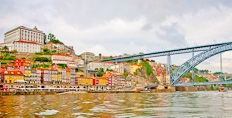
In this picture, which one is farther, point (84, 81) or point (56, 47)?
point (56, 47)

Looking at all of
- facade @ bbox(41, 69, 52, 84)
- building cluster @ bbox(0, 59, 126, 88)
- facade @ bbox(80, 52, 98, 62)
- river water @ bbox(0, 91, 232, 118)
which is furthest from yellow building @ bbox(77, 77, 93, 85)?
river water @ bbox(0, 91, 232, 118)

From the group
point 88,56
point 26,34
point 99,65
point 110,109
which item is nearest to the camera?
point 110,109

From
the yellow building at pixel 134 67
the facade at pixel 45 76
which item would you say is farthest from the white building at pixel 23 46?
the yellow building at pixel 134 67

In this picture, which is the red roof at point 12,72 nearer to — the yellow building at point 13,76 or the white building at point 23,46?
the yellow building at point 13,76

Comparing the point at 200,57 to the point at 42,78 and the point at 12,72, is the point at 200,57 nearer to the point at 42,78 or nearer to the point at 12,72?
the point at 42,78

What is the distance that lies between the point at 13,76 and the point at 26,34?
3255 cm

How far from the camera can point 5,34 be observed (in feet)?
279

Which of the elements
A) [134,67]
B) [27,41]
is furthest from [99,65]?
[27,41]

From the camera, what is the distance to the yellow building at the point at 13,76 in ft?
146

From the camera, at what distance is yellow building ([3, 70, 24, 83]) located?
44606mm

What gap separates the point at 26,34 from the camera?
7619 centimetres

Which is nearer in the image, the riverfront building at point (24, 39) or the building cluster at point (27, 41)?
the riverfront building at point (24, 39)

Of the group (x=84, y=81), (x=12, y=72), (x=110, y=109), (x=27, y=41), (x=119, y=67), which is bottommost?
(x=110, y=109)

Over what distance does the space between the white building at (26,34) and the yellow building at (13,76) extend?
29.6 m
